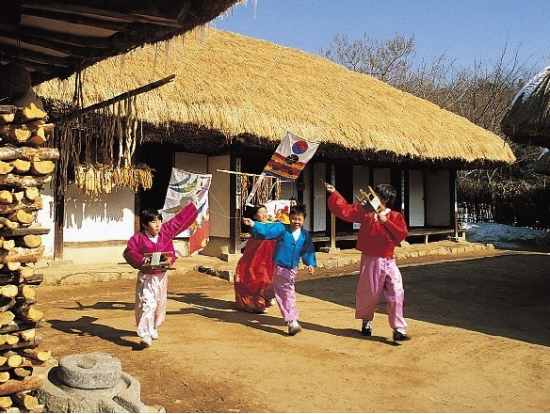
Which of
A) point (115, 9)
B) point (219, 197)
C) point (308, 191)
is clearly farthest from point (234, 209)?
point (115, 9)

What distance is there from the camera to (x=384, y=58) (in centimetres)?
3080

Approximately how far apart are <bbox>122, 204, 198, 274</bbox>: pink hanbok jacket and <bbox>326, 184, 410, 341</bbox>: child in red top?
1.52 metres

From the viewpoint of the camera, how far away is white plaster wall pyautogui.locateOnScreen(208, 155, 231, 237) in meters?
10.3

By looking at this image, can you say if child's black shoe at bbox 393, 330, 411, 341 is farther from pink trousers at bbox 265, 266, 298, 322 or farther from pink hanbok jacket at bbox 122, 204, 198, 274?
pink hanbok jacket at bbox 122, 204, 198, 274

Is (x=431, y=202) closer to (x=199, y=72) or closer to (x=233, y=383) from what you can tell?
(x=199, y=72)

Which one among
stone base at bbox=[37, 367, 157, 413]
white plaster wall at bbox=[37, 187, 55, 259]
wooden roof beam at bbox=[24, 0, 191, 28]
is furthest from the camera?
white plaster wall at bbox=[37, 187, 55, 259]

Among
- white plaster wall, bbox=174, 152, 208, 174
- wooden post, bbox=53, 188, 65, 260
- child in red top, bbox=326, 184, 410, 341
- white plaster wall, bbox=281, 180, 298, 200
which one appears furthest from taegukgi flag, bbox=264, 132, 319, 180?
white plaster wall, bbox=281, 180, 298, 200

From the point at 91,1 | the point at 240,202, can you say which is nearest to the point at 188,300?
the point at 240,202

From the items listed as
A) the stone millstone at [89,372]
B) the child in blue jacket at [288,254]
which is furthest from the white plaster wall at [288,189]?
the stone millstone at [89,372]

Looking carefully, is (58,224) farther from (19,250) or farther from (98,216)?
(19,250)

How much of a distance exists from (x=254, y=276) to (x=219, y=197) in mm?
4413

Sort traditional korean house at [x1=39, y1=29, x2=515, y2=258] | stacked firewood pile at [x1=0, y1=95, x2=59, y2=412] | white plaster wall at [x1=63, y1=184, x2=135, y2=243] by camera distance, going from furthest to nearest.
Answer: white plaster wall at [x1=63, y1=184, x2=135, y2=243]
traditional korean house at [x1=39, y1=29, x2=515, y2=258]
stacked firewood pile at [x1=0, y1=95, x2=59, y2=412]

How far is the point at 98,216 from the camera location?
30.8 ft

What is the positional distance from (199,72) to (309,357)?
7031mm
